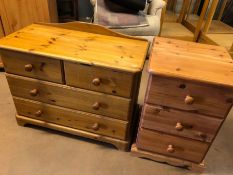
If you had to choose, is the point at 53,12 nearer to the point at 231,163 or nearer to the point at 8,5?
the point at 8,5

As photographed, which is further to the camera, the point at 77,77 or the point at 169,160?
the point at 169,160

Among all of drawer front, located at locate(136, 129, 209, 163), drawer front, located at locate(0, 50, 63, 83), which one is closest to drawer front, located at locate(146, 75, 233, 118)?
drawer front, located at locate(136, 129, 209, 163)

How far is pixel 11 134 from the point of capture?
1.34 m

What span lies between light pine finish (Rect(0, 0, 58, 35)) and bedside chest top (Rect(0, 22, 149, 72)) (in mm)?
394

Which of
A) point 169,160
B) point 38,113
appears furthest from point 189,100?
point 38,113

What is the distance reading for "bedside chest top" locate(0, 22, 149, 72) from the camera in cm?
98

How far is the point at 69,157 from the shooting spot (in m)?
1.22

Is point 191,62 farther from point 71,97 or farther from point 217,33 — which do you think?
point 217,33

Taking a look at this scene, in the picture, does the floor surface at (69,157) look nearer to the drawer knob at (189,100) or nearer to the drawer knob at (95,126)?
the drawer knob at (95,126)

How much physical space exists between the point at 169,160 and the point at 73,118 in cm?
66

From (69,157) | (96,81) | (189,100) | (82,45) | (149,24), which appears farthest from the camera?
(149,24)

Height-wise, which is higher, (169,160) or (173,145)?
(173,145)

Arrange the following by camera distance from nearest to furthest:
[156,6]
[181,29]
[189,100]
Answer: [189,100], [156,6], [181,29]

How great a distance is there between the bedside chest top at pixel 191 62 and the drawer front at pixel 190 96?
4 centimetres
